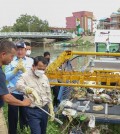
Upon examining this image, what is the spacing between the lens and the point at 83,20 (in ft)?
389

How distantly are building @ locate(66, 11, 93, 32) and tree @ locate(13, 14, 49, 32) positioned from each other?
16.0 metres

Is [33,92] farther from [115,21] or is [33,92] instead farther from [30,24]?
[30,24]

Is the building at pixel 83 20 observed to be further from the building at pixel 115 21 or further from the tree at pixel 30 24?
the building at pixel 115 21

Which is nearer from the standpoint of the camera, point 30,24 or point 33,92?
point 33,92

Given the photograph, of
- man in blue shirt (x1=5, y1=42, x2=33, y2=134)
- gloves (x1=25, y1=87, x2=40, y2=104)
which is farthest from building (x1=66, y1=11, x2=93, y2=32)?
gloves (x1=25, y1=87, x2=40, y2=104)

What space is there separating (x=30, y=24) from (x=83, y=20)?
25.6 metres

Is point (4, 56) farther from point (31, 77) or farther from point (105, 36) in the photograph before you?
point (105, 36)

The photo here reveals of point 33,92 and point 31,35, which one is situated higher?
point 33,92

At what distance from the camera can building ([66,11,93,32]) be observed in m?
117

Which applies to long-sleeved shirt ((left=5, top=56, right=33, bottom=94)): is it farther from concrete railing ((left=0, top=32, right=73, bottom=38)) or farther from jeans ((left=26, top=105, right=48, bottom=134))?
concrete railing ((left=0, top=32, right=73, bottom=38))

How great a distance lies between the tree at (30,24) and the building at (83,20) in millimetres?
15995

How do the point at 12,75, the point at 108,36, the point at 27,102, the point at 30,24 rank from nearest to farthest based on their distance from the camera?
the point at 27,102
the point at 12,75
the point at 108,36
the point at 30,24

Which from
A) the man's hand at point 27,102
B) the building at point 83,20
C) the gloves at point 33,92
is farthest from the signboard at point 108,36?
the building at point 83,20

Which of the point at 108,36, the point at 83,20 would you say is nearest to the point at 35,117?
the point at 108,36
